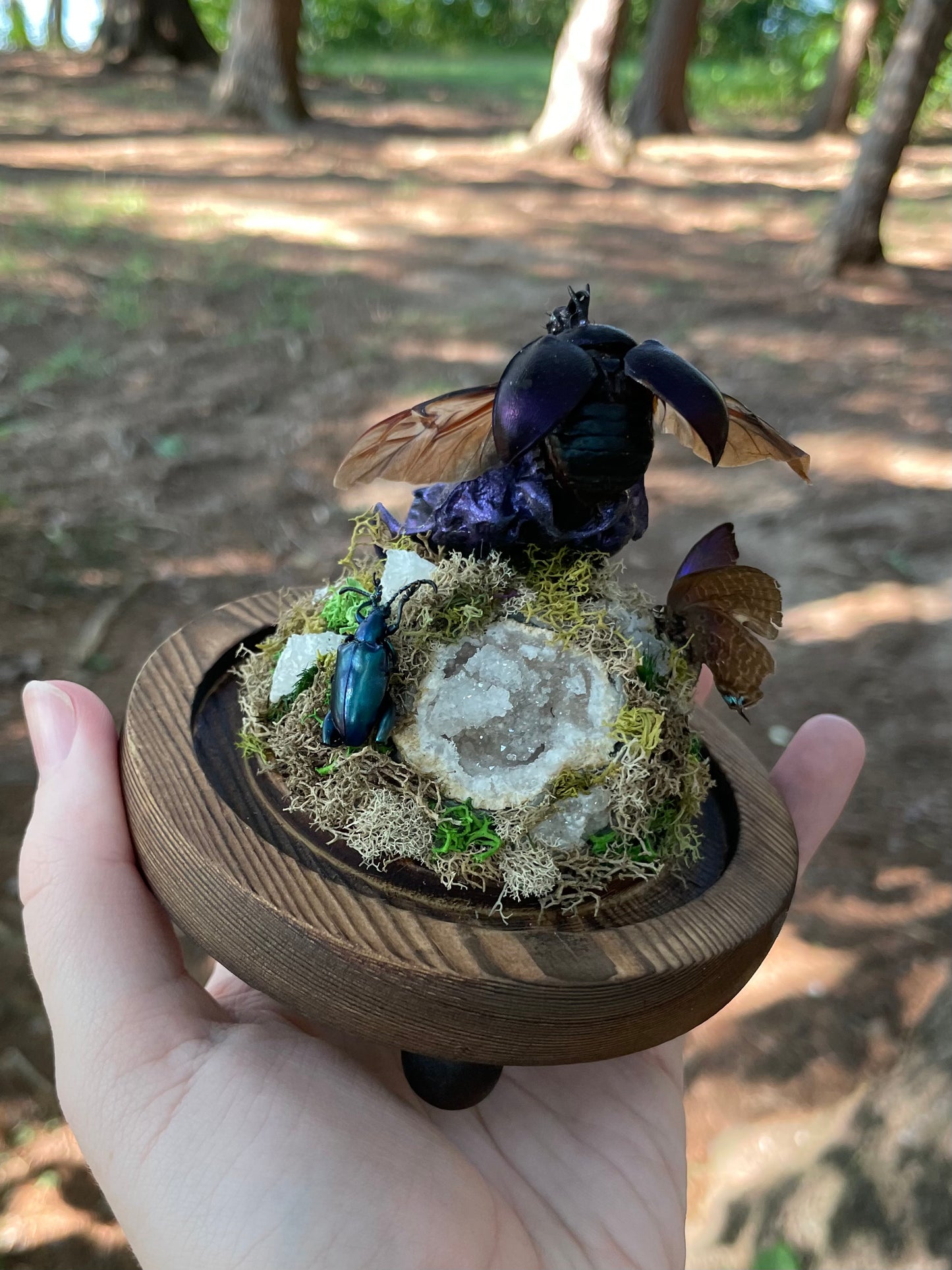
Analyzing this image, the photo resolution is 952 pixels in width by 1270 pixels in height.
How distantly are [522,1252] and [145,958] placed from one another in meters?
0.80

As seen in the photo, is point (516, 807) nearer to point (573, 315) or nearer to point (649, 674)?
point (649, 674)

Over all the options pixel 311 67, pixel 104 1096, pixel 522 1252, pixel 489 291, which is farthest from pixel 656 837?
pixel 311 67

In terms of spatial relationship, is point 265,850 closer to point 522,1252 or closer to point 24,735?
point 522,1252

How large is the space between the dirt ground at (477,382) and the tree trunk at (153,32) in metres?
3.26

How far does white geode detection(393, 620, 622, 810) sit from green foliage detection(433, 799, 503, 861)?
0.09ft

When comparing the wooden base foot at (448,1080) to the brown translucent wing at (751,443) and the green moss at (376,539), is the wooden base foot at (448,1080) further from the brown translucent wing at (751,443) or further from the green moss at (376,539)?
the brown translucent wing at (751,443)

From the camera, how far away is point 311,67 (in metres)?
14.0

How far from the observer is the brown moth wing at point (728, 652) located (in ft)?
5.41

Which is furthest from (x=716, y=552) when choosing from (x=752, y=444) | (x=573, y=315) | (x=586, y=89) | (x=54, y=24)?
(x=54, y=24)

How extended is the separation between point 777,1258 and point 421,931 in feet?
5.13

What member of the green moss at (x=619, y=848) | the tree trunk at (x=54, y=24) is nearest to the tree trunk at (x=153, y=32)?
the tree trunk at (x=54, y=24)

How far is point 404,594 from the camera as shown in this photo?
1575mm

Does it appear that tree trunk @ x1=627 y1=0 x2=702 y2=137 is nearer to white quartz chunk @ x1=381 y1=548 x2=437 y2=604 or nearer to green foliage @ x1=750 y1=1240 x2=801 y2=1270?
white quartz chunk @ x1=381 y1=548 x2=437 y2=604

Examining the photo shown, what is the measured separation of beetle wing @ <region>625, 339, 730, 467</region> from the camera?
1.33 metres
